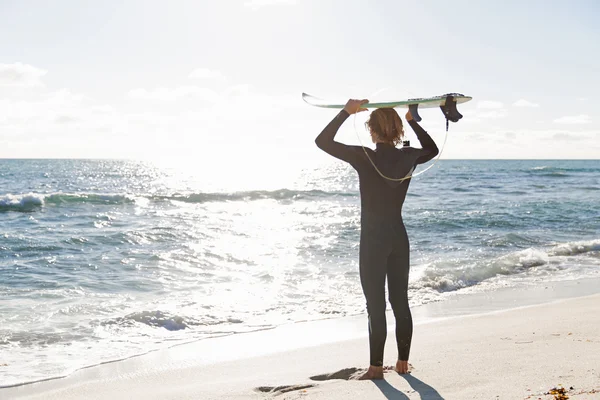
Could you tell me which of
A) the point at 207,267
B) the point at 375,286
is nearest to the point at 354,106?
the point at 375,286

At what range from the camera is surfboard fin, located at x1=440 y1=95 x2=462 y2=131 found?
387 cm

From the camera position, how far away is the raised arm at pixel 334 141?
3730 mm

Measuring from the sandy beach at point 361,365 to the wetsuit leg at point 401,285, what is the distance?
0.27 metres

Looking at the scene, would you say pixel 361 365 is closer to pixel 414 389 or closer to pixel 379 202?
pixel 414 389

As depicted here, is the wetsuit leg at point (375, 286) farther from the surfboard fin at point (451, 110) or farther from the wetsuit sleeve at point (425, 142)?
the surfboard fin at point (451, 110)

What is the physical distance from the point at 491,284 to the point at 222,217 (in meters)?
13.4

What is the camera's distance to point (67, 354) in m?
5.93

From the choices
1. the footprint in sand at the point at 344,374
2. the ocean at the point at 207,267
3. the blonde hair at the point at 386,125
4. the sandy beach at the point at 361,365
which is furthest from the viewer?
the ocean at the point at 207,267

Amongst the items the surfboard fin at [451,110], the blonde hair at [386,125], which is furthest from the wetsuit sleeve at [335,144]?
the surfboard fin at [451,110]

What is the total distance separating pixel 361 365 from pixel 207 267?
21.9ft

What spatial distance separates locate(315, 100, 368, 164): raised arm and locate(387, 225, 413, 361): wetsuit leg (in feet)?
2.09

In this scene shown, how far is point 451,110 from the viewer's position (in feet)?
12.8

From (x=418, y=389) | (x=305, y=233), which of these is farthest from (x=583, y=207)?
(x=418, y=389)

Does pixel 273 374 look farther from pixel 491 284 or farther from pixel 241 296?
pixel 491 284
